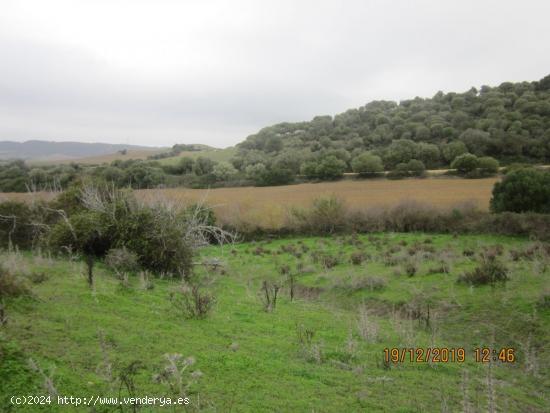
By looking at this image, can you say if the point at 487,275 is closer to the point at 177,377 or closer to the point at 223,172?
the point at 177,377

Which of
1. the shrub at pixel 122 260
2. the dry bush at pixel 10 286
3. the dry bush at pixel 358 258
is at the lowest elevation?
the dry bush at pixel 358 258

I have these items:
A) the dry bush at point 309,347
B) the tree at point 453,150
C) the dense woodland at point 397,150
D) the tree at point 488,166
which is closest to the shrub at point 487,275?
the dry bush at point 309,347

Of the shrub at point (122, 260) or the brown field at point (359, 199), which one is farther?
the brown field at point (359, 199)

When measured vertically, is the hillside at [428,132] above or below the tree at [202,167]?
above

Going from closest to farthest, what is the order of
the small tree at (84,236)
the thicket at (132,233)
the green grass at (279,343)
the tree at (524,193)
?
the green grass at (279,343), the thicket at (132,233), the small tree at (84,236), the tree at (524,193)

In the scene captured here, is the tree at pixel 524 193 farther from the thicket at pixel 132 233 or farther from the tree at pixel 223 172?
the tree at pixel 223 172

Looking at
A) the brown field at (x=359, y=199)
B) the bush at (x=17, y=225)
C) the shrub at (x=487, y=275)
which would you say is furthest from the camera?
the brown field at (x=359, y=199)

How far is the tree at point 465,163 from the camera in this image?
4388 cm

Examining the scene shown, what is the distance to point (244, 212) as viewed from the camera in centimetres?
3064

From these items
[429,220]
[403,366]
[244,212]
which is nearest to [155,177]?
[244,212]

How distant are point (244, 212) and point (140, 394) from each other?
84.6 feet

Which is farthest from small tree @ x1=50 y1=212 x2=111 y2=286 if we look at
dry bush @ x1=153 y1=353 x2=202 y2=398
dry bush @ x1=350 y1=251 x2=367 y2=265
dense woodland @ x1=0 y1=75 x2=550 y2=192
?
dense woodland @ x1=0 y1=75 x2=550 y2=192

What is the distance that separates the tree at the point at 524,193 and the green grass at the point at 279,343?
11.6m

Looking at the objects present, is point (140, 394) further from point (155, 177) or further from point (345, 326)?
point (155, 177)
